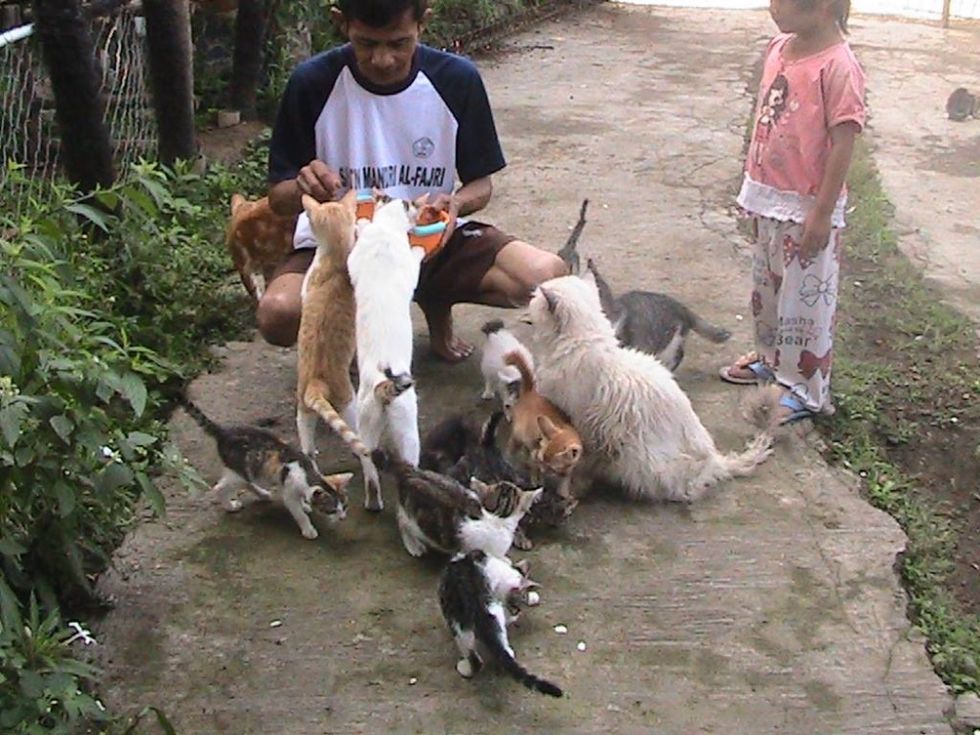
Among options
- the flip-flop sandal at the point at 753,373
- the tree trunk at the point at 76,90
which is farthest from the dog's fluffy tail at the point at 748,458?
the tree trunk at the point at 76,90

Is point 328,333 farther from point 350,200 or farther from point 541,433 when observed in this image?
point 541,433

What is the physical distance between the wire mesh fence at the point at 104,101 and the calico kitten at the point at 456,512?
2.85 metres

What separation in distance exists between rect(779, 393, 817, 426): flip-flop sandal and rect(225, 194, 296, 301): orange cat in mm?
1974

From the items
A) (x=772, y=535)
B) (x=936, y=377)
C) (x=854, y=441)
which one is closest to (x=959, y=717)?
(x=772, y=535)

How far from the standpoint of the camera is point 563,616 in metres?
3.09

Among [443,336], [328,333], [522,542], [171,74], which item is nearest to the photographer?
[522,542]

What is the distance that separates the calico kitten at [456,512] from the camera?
121 inches

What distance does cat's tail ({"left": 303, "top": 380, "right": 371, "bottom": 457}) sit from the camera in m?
3.26

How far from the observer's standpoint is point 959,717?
280 cm

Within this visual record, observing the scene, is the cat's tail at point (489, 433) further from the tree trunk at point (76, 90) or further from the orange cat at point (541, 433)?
the tree trunk at point (76, 90)

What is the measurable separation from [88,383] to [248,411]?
142 centimetres

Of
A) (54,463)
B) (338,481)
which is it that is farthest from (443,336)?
(54,463)

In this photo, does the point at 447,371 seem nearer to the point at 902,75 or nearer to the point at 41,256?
the point at 41,256

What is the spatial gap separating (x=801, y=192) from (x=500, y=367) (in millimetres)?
1197
